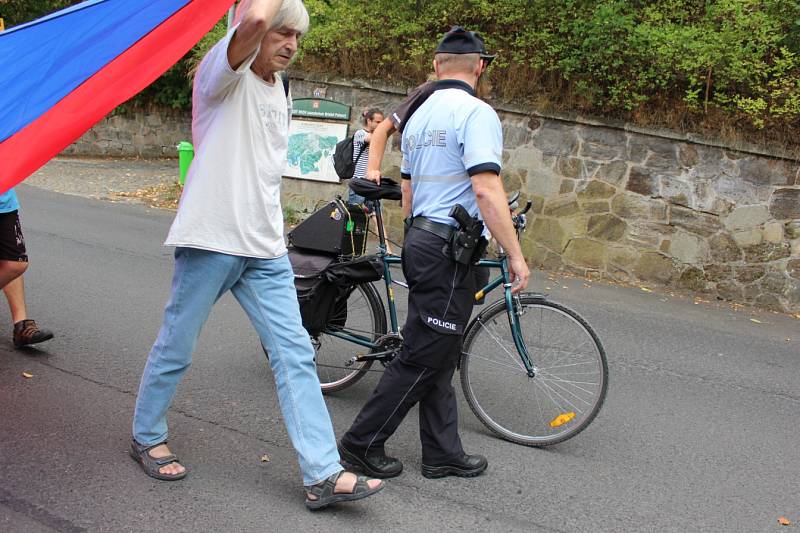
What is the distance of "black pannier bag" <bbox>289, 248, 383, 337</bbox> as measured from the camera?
4590 millimetres

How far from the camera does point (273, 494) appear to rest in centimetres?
356

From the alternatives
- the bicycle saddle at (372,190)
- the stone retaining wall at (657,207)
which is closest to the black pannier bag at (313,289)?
the bicycle saddle at (372,190)

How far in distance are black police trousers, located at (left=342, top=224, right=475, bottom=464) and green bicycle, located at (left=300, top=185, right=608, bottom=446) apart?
0.48 m

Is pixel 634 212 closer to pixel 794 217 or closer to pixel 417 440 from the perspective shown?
pixel 794 217

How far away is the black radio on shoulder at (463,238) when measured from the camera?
12.0 ft

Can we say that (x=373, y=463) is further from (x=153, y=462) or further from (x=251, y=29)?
(x=251, y=29)

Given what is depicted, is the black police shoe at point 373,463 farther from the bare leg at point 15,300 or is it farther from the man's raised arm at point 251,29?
the bare leg at point 15,300

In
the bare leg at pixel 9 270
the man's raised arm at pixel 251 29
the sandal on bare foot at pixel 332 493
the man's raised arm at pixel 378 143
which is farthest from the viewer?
the bare leg at pixel 9 270

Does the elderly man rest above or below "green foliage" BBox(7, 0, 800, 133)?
below

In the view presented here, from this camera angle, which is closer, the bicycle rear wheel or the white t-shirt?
the white t-shirt

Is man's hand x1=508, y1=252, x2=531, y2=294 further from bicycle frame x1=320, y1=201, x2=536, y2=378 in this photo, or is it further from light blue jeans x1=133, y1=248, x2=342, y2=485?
light blue jeans x1=133, y1=248, x2=342, y2=485

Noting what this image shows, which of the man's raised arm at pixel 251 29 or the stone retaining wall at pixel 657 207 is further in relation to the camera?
the stone retaining wall at pixel 657 207

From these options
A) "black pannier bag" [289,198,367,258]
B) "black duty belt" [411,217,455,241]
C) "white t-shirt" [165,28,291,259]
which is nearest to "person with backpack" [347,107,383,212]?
"black pannier bag" [289,198,367,258]

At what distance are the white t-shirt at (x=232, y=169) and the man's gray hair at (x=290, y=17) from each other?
0.23 meters
